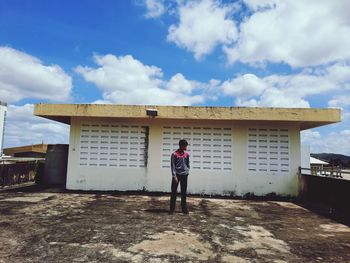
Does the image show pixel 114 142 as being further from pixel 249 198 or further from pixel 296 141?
pixel 296 141

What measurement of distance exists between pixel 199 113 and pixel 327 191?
4274 mm

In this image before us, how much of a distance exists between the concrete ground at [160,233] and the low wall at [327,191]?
0.98 m

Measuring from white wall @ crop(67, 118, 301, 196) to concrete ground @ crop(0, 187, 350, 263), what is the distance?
6.24ft

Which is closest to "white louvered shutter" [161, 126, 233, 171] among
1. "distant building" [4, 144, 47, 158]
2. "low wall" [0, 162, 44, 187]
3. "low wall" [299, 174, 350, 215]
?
"low wall" [299, 174, 350, 215]

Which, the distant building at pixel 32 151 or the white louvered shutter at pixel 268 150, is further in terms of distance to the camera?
the distant building at pixel 32 151

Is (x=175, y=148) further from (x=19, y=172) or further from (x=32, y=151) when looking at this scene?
(x=32, y=151)

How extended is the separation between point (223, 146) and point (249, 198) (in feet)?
6.13

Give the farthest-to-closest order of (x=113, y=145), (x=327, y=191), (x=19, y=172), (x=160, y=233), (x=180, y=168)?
1. (x=19, y=172)
2. (x=113, y=145)
3. (x=327, y=191)
4. (x=180, y=168)
5. (x=160, y=233)

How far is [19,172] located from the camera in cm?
1203

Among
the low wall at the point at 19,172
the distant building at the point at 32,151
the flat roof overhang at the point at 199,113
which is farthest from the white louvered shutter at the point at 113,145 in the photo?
the distant building at the point at 32,151

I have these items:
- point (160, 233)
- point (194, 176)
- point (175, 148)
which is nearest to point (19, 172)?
point (175, 148)

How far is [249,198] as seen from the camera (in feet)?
32.8

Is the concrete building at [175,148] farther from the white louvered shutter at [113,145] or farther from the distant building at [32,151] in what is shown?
the distant building at [32,151]

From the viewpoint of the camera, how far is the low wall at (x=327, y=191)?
7.65 metres
